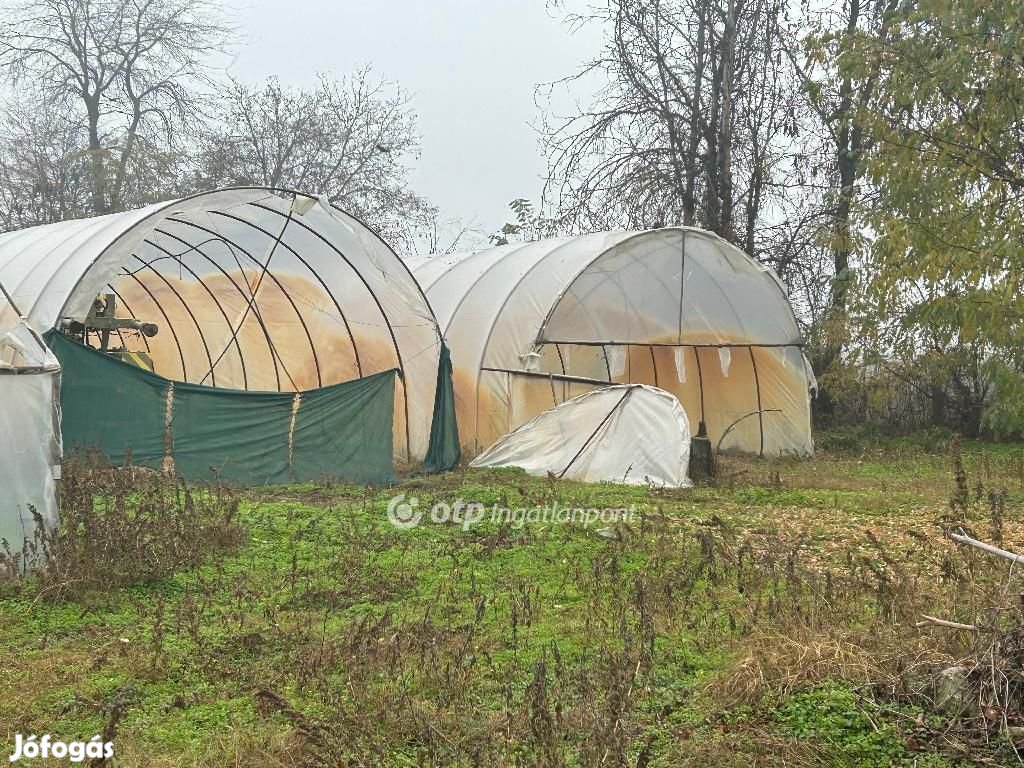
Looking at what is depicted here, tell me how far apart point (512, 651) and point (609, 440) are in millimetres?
7659

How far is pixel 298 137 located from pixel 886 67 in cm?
2059

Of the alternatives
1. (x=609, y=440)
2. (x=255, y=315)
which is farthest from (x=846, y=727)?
(x=255, y=315)

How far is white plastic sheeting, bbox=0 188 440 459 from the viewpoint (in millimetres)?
11766

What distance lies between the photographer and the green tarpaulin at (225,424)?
11.0 meters

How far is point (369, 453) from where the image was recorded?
1295 cm

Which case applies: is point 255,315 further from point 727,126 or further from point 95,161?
point 95,161

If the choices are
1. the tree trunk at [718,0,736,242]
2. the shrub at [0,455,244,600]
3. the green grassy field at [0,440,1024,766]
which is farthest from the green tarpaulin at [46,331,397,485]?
the tree trunk at [718,0,736,242]

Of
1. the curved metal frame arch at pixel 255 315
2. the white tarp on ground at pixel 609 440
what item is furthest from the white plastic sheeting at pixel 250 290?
the white tarp on ground at pixel 609 440

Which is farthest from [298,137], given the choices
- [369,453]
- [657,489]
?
[657,489]

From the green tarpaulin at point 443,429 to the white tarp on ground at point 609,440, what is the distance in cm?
59

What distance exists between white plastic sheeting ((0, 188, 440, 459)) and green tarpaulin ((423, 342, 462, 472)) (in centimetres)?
45

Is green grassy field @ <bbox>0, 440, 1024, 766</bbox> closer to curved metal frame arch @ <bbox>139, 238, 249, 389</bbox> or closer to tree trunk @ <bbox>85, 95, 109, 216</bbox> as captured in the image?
curved metal frame arch @ <bbox>139, 238, 249, 389</bbox>

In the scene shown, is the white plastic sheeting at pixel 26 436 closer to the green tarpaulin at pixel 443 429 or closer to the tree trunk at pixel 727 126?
the green tarpaulin at pixel 443 429

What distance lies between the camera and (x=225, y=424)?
39.2 feet
